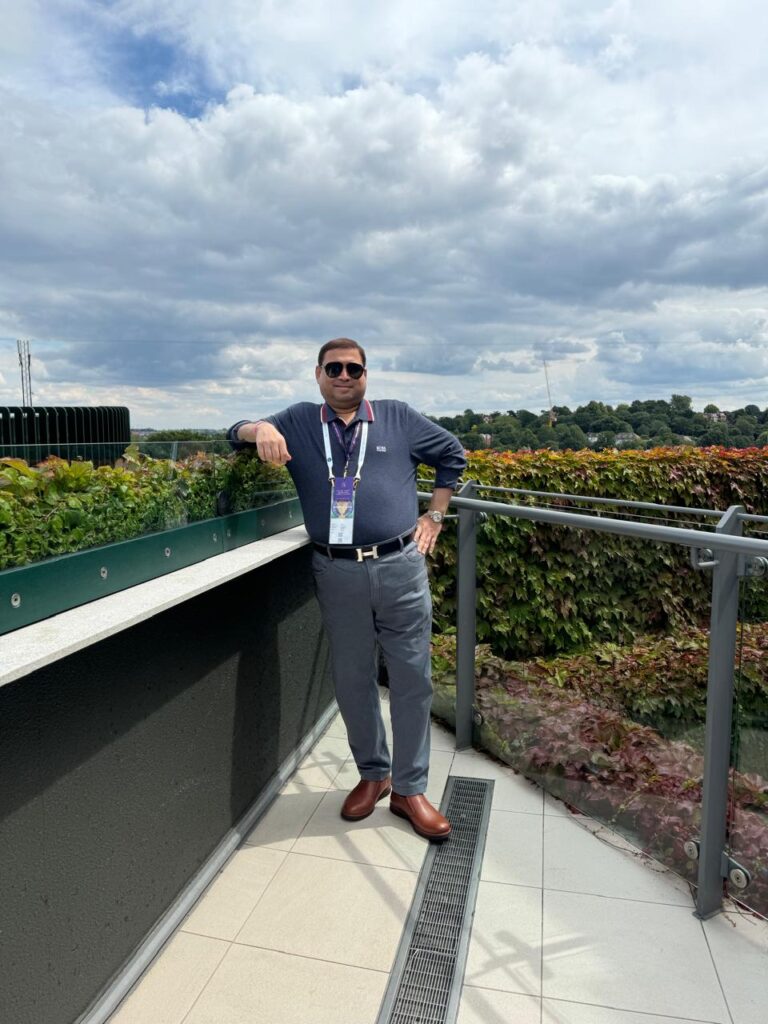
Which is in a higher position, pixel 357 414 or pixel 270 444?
pixel 357 414

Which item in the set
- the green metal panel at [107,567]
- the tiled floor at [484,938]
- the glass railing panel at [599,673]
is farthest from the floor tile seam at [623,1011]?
the green metal panel at [107,567]

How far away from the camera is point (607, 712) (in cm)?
278

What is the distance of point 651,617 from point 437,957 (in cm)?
145

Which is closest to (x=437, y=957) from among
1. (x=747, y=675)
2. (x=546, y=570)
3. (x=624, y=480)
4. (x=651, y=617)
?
(x=747, y=675)

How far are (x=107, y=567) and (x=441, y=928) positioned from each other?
1502 millimetres

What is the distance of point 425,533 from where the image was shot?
2705 millimetres

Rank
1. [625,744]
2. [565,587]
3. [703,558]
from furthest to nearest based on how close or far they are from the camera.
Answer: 1. [565,587]
2. [625,744]
3. [703,558]

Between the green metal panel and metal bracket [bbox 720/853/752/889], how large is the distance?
1.96m

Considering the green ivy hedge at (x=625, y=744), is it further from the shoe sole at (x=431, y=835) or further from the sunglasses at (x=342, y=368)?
the sunglasses at (x=342, y=368)

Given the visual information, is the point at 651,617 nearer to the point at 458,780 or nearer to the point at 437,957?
the point at 458,780

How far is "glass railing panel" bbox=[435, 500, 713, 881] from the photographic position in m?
2.43

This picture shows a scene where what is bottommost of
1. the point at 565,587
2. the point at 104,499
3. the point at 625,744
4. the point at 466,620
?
the point at 625,744

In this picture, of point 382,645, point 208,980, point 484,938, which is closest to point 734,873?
point 484,938

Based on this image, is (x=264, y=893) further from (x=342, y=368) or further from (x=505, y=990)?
(x=342, y=368)
